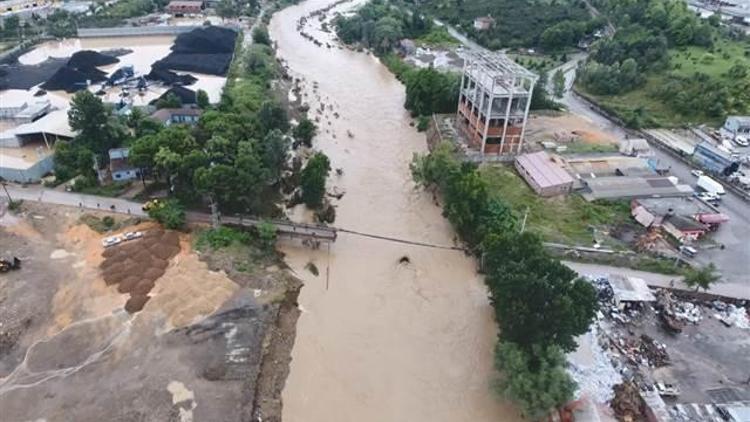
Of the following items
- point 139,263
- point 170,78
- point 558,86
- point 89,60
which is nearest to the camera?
point 139,263

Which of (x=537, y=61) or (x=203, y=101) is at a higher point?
(x=203, y=101)

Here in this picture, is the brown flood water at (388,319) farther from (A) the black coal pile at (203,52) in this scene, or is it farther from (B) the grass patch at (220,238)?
(A) the black coal pile at (203,52)

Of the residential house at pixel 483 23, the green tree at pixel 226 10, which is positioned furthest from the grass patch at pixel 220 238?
the green tree at pixel 226 10

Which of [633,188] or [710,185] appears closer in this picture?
[633,188]

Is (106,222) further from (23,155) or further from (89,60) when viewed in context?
(89,60)

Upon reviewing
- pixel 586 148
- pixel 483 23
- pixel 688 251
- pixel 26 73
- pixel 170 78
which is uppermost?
pixel 483 23

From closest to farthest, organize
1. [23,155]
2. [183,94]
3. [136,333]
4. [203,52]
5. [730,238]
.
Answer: [136,333], [730,238], [23,155], [183,94], [203,52]

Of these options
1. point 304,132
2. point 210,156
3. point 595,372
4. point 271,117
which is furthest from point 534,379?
point 304,132
